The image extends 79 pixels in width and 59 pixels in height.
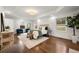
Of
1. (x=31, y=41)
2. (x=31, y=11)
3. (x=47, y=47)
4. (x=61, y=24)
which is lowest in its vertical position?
(x=47, y=47)

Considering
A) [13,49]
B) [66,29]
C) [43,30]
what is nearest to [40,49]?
[43,30]

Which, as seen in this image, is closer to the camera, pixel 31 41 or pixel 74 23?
pixel 74 23

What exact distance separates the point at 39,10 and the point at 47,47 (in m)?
0.85

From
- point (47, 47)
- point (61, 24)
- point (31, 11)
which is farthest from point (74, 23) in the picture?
point (31, 11)

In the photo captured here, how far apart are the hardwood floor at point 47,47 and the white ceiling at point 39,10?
0.55m

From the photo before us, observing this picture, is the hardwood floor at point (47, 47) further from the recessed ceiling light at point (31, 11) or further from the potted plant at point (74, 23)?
the recessed ceiling light at point (31, 11)

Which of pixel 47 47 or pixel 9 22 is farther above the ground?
pixel 9 22

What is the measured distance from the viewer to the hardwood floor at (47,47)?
5.77ft

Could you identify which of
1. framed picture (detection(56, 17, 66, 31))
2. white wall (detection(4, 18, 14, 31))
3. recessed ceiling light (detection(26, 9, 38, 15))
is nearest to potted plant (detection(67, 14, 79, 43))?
framed picture (detection(56, 17, 66, 31))

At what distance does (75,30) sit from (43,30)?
72 cm

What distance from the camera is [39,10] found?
5.93 feet

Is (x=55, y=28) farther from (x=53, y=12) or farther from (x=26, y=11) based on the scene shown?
(x=26, y=11)

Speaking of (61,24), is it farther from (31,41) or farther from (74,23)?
(31,41)

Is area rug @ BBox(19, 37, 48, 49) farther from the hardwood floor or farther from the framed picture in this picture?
the framed picture
